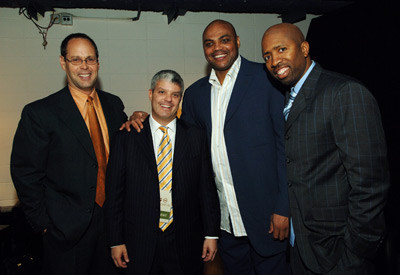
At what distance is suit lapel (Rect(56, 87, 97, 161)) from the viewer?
197cm

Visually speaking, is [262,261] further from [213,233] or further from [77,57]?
[77,57]

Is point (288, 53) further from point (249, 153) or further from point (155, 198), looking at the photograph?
point (155, 198)

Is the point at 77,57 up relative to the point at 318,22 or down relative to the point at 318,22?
down

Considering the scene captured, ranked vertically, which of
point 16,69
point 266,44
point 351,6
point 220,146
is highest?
point 351,6

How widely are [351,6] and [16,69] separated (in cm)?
513

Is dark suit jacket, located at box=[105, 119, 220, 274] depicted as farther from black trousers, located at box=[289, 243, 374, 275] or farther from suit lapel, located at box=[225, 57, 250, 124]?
black trousers, located at box=[289, 243, 374, 275]

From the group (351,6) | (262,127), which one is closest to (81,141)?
(262,127)

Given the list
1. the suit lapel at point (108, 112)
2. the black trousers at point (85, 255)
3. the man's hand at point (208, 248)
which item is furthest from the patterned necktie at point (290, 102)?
the black trousers at point (85, 255)

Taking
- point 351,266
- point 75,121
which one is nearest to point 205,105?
point 75,121

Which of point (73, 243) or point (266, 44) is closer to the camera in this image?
point (266, 44)

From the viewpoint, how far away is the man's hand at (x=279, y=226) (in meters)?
1.88

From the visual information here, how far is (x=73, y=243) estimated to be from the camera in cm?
194

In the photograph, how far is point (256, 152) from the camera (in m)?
1.98

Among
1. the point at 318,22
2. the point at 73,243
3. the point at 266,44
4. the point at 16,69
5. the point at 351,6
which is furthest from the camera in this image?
the point at 318,22
